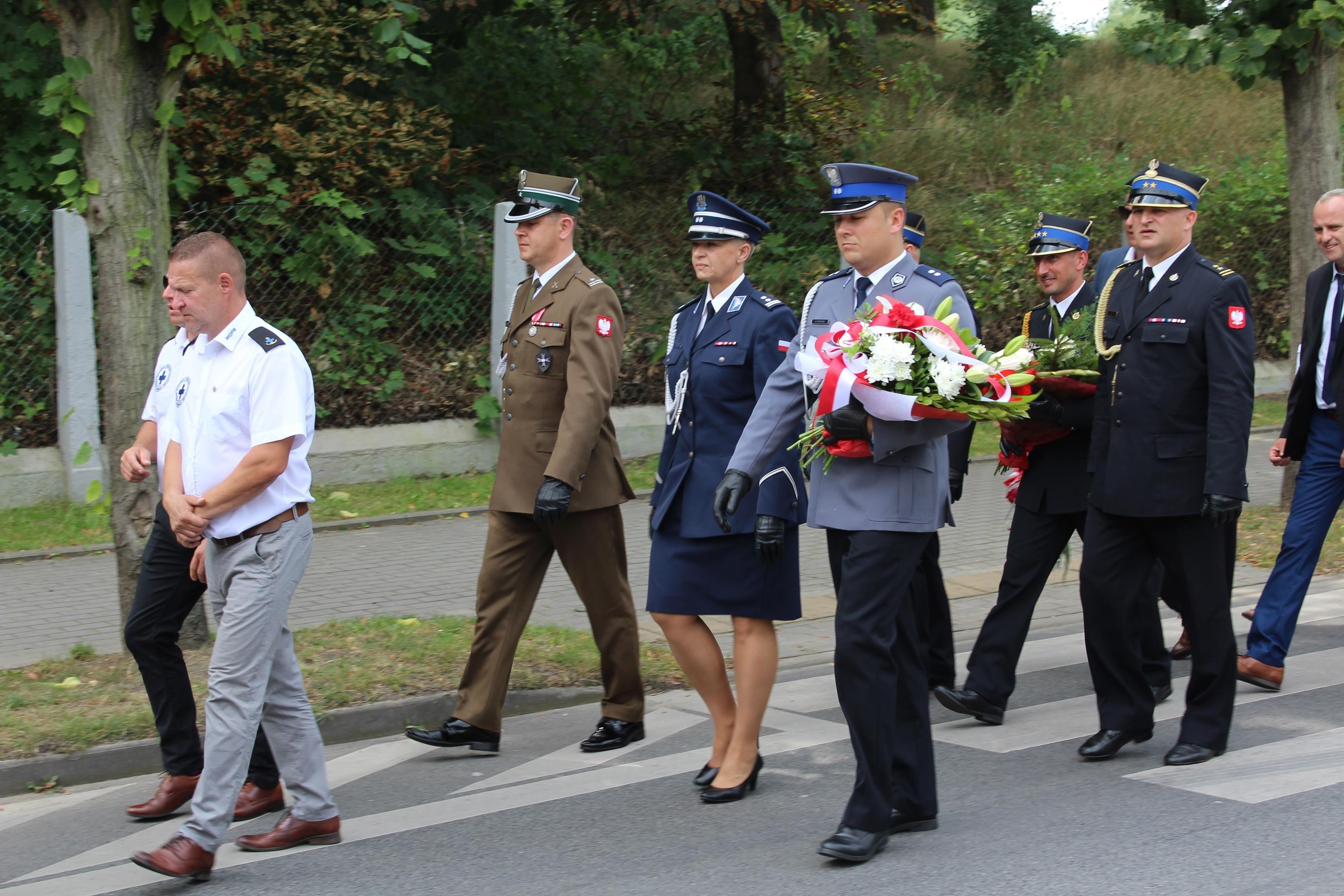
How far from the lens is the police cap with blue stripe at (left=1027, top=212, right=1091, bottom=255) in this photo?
6.11 meters

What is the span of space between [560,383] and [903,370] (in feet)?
5.73

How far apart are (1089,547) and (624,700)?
1869 mm

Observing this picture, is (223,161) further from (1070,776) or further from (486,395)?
(1070,776)

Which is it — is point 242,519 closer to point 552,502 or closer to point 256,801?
point 256,801

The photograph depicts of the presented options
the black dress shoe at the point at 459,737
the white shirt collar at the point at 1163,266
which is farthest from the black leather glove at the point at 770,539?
the white shirt collar at the point at 1163,266

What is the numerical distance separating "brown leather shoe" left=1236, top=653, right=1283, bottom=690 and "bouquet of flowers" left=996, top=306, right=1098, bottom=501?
1.38 meters

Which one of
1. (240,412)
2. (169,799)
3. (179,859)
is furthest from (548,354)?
Answer: (179,859)

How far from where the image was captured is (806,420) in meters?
4.65

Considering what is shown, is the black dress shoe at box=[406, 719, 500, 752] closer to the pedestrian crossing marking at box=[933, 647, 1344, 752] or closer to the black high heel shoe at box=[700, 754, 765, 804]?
the black high heel shoe at box=[700, 754, 765, 804]

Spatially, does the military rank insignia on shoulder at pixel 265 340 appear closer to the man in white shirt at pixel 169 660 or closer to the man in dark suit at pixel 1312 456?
the man in white shirt at pixel 169 660

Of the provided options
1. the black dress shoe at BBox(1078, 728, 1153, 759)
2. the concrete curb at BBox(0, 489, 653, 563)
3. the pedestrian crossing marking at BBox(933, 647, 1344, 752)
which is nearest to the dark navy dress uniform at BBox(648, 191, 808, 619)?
the pedestrian crossing marking at BBox(933, 647, 1344, 752)

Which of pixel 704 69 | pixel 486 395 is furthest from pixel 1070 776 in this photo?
pixel 704 69

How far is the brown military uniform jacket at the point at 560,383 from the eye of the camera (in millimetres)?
5316

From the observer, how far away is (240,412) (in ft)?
14.1
